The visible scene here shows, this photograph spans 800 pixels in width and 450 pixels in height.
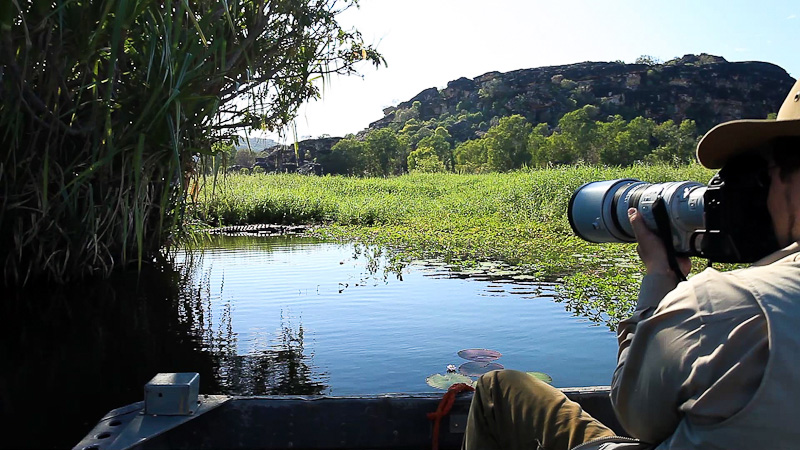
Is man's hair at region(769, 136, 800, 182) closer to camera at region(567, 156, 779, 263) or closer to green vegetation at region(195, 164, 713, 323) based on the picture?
camera at region(567, 156, 779, 263)

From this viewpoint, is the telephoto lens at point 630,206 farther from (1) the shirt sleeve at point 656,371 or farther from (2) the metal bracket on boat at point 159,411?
(2) the metal bracket on boat at point 159,411

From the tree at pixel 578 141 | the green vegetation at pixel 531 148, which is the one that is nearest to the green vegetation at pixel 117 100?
the green vegetation at pixel 531 148

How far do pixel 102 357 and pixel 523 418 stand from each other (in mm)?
3358

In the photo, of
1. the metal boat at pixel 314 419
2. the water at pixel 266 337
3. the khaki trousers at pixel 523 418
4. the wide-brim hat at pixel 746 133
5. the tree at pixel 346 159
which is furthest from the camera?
the tree at pixel 346 159

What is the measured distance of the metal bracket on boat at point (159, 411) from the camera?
2084 mm

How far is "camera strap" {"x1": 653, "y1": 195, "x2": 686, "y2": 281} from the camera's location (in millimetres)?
1487

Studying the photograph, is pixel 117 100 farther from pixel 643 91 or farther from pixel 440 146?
pixel 643 91

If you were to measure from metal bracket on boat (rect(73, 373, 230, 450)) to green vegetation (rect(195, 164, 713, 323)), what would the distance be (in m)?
3.42

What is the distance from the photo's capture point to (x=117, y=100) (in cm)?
437

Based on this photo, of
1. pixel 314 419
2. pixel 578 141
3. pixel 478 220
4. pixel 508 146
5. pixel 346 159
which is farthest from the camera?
pixel 346 159

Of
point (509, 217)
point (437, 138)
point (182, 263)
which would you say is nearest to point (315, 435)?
point (182, 263)

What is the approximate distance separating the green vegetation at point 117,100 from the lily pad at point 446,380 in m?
1.66

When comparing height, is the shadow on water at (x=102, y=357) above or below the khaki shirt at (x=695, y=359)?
below

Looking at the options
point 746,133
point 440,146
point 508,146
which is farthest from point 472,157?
point 746,133
